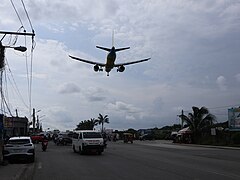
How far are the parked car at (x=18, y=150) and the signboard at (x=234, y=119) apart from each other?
36.6 meters

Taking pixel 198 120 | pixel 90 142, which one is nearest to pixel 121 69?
pixel 90 142

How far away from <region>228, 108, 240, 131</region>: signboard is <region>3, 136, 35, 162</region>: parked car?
1443 inches

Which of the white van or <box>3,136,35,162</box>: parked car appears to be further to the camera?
the white van

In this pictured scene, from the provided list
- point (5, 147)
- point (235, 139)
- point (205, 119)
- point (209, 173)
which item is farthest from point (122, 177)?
point (205, 119)

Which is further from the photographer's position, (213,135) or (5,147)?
(213,135)

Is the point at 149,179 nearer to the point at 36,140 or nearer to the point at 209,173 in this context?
the point at 209,173

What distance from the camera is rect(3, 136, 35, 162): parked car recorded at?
79.7 ft

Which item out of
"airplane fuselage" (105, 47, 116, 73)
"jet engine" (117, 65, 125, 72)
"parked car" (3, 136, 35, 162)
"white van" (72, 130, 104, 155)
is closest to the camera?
"parked car" (3, 136, 35, 162)

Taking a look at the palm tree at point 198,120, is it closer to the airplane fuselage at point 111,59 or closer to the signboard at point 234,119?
the signboard at point 234,119

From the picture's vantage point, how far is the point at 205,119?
62.3 m

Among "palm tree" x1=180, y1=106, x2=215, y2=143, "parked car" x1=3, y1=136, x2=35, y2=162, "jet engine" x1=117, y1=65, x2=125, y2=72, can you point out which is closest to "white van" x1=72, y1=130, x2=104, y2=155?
"jet engine" x1=117, y1=65, x2=125, y2=72

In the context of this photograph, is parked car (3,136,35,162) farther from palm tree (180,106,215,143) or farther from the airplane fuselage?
palm tree (180,106,215,143)

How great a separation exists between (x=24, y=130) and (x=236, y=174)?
6871 cm

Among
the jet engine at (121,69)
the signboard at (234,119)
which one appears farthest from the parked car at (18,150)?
the signboard at (234,119)
